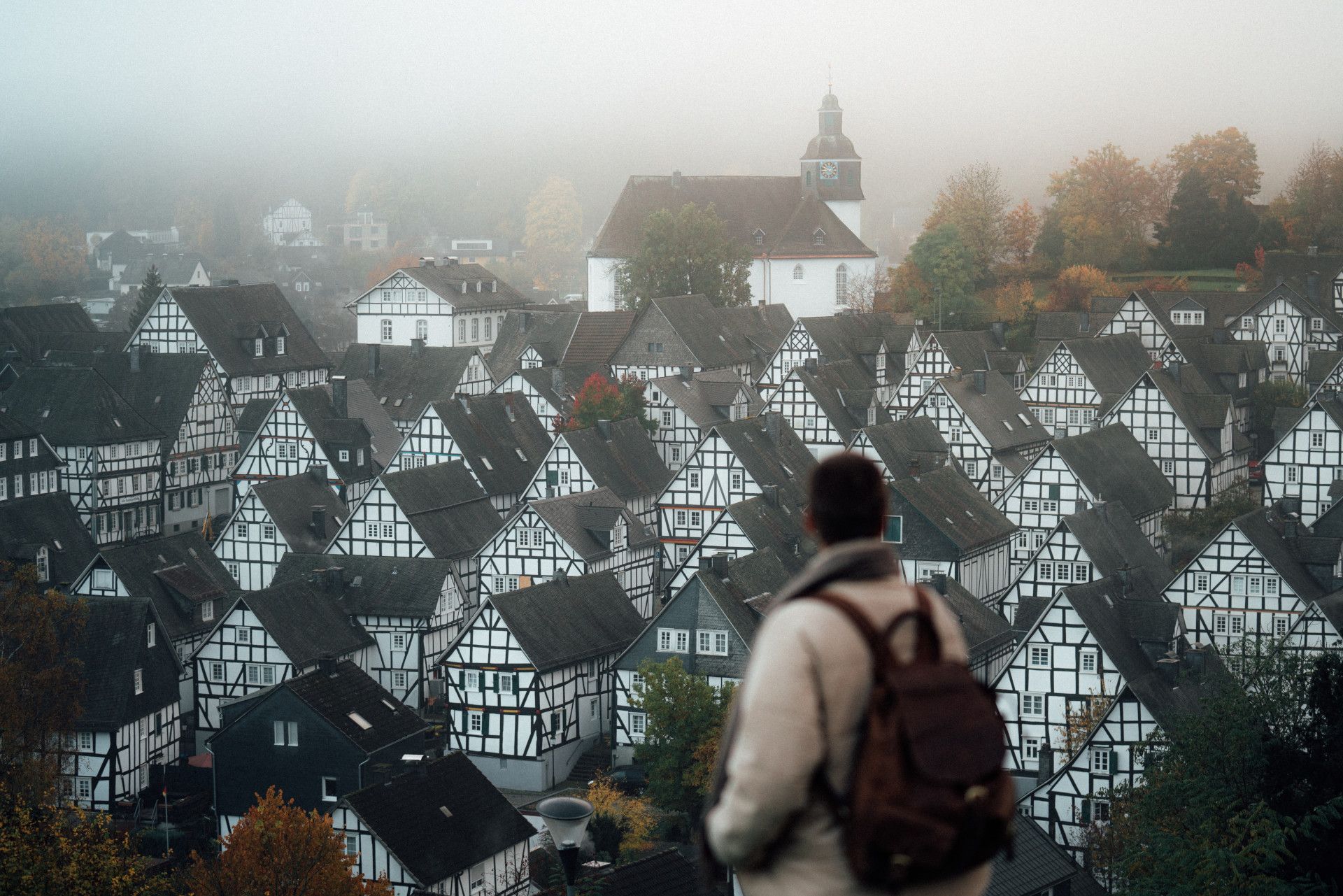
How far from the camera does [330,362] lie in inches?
3553

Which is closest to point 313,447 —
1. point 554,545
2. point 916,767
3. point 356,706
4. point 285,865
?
point 554,545

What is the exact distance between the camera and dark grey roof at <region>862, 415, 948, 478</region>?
65125 mm

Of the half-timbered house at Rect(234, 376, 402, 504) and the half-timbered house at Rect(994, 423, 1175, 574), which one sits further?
the half-timbered house at Rect(234, 376, 402, 504)

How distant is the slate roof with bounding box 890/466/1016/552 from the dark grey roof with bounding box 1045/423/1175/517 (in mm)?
2979

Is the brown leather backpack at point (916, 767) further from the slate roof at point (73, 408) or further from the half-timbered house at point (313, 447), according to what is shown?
the slate roof at point (73, 408)

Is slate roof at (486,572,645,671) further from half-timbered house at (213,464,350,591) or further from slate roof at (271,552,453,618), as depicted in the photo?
half-timbered house at (213,464,350,591)

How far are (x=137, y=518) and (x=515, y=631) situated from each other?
1197 inches

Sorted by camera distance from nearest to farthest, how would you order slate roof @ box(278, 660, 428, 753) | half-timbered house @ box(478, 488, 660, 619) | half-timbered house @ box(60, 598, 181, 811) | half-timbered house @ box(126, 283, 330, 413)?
slate roof @ box(278, 660, 428, 753), half-timbered house @ box(60, 598, 181, 811), half-timbered house @ box(478, 488, 660, 619), half-timbered house @ box(126, 283, 330, 413)

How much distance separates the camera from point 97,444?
68.3 metres

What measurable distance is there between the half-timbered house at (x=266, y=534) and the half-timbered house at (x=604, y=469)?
25.4 feet

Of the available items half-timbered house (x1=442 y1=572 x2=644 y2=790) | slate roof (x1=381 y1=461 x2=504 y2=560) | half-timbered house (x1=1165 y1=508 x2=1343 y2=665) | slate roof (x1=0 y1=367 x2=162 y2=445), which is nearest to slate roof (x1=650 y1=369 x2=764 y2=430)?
slate roof (x1=381 y1=461 x2=504 y2=560)

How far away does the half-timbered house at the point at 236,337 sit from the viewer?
83.9 meters

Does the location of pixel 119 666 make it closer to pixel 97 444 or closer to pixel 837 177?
pixel 97 444

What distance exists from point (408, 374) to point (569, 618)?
40862mm
